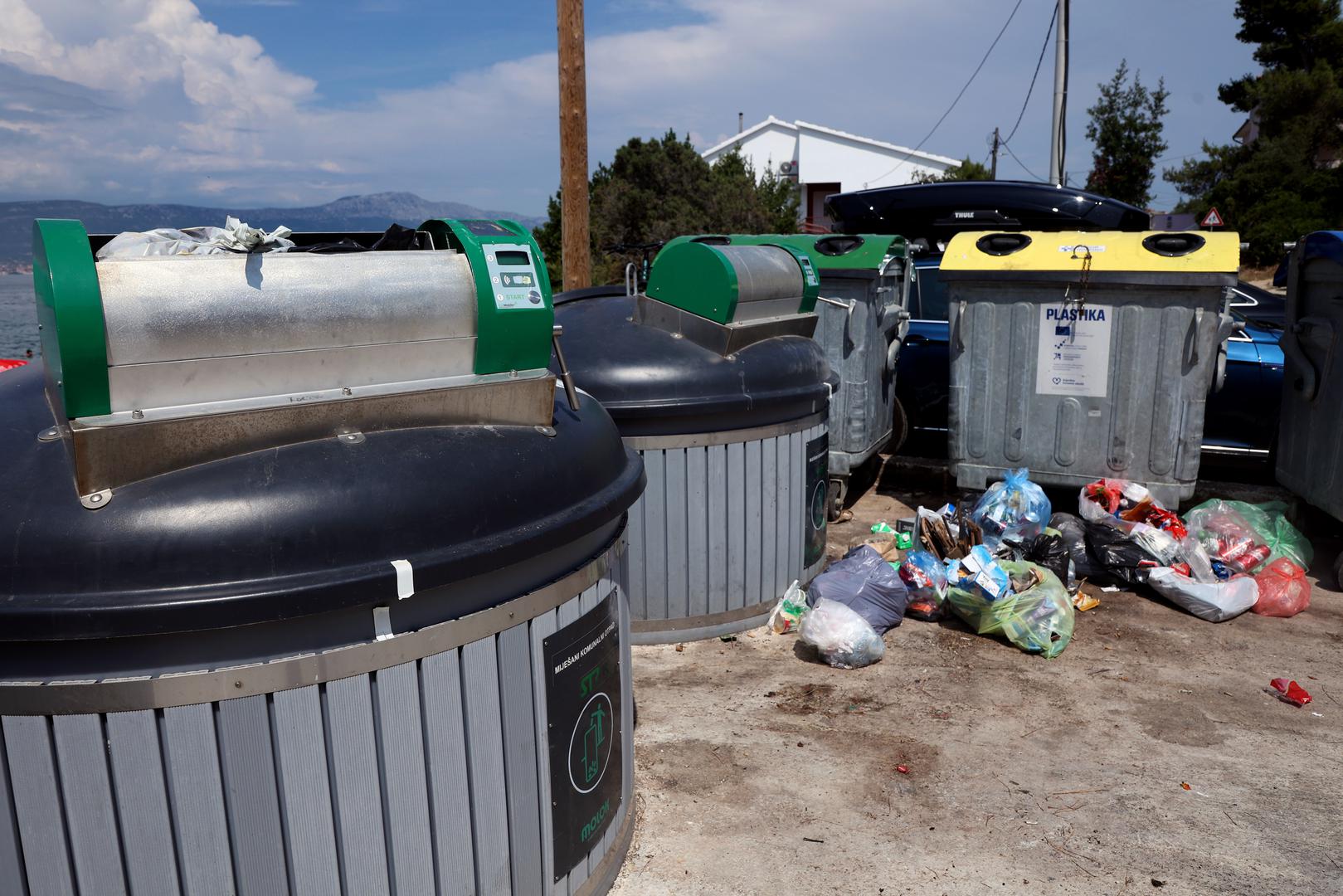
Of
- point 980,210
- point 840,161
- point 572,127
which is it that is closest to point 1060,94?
point 980,210

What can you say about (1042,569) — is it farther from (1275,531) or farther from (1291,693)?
(1275,531)

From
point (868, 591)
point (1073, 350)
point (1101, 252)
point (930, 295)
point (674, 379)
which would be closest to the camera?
point (674, 379)

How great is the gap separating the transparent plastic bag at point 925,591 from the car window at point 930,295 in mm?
3079

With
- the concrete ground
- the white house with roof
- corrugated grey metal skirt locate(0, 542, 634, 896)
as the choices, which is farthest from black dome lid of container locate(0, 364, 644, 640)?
the white house with roof

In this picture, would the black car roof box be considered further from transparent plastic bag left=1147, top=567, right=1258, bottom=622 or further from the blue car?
transparent plastic bag left=1147, top=567, right=1258, bottom=622

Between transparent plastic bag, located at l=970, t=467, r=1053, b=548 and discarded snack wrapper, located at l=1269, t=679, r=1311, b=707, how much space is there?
1.40 metres

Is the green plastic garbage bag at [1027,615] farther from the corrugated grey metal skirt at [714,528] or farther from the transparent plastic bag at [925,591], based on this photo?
the corrugated grey metal skirt at [714,528]

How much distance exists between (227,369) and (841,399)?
465 centimetres

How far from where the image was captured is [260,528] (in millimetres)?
1883

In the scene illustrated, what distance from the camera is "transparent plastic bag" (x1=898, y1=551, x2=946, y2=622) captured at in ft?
15.5

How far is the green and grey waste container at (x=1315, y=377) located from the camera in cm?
524

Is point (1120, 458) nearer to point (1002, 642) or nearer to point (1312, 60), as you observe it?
point (1002, 642)

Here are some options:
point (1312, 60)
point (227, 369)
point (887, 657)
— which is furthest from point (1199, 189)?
point (227, 369)

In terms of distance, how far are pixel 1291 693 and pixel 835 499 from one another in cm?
284
